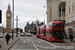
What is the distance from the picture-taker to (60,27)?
31594 mm

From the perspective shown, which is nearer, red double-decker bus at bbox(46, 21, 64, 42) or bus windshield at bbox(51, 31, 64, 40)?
red double-decker bus at bbox(46, 21, 64, 42)

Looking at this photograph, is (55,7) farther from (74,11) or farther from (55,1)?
(74,11)

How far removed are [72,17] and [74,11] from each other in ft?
7.69

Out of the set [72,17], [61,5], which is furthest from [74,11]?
[61,5]

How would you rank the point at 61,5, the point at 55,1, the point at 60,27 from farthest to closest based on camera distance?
1. the point at 55,1
2. the point at 61,5
3. the point at 60,27

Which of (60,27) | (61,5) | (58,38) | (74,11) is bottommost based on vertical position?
(58,38)

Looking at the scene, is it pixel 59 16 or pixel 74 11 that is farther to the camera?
pixel 59 16

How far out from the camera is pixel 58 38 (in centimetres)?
3184

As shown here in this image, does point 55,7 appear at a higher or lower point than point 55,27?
higher

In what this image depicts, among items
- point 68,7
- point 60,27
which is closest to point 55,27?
point 60,27

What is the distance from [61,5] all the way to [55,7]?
4333 mm

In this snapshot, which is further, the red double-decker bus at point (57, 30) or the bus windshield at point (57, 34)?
the bus windshield at point (57, 34)

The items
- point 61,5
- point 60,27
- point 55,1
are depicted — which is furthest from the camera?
point 55,1

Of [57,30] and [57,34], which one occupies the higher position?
[57,30]
